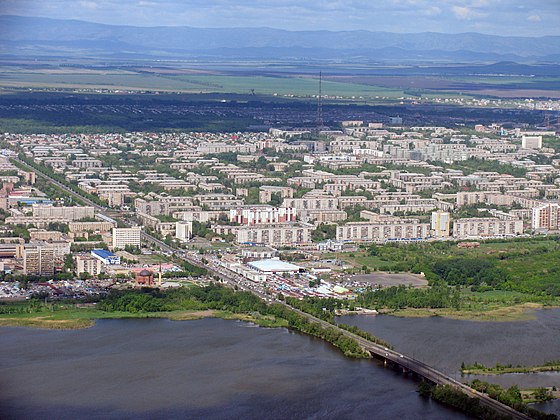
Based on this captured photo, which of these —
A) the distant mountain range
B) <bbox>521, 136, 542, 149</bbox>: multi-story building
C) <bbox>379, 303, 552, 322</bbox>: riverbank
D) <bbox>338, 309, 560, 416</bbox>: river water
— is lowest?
<bbox>379, 303, 552, 322</bbox>: riverbank

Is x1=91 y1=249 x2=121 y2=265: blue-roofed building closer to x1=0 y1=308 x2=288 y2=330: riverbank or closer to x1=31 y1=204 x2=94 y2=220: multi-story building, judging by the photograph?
x1=0 y1=308 x2=288 y2=330: riverbank

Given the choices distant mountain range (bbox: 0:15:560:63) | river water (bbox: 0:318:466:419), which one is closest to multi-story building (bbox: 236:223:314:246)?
river water (bbox: 0:318:466:419)

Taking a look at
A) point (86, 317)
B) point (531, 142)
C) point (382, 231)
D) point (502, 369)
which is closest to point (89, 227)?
point (382, 231)

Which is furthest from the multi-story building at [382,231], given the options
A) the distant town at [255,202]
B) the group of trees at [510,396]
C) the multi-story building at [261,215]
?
the group of trees at [510,396]

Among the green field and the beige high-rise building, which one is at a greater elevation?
the green field

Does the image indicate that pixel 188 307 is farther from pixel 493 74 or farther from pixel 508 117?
pixel 493 74

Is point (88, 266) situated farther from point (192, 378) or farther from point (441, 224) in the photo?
point (441, 224)
